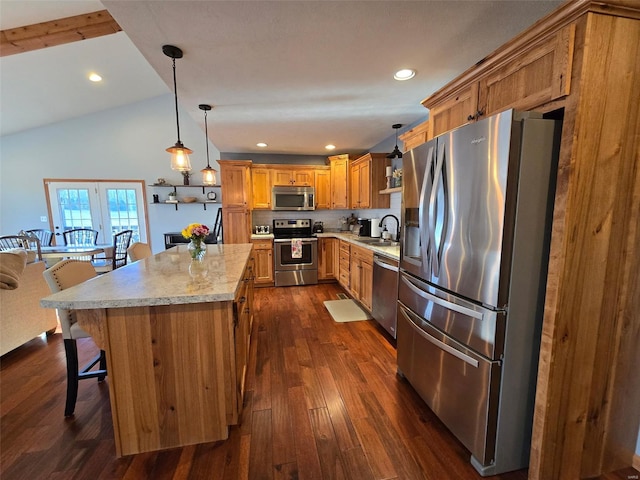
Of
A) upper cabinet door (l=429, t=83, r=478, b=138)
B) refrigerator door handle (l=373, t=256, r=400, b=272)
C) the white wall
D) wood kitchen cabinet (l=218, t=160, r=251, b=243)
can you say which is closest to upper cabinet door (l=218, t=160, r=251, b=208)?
wood kitchen cabinet (l=218, t=160, r=251, b=243)

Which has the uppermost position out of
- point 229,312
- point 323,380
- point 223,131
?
point 223,131

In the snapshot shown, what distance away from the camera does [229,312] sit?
146 cm

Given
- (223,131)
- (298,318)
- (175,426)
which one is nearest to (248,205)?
(223,131)

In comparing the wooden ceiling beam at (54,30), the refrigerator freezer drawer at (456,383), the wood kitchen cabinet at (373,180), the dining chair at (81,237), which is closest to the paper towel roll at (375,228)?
the wood kitchen cabinet at (373,180)

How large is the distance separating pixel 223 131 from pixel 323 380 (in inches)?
134

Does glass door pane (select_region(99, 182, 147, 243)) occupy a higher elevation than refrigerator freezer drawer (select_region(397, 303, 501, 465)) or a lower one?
higher

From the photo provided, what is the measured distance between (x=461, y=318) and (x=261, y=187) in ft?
13.7

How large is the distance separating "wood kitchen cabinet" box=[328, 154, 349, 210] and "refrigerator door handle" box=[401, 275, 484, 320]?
311 cm

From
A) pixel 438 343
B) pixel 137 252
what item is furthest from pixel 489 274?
pixel 137 252

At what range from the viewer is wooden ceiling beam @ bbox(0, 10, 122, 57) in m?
3.15

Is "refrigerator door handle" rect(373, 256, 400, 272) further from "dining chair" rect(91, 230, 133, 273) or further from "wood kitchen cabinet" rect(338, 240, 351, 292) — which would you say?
"dining chair" rect(91, 230, 133, 273)

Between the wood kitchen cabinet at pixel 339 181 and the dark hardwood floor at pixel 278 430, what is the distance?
3.00 metres

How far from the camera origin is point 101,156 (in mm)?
5863

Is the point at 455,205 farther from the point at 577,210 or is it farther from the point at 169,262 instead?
the point at 169,262
